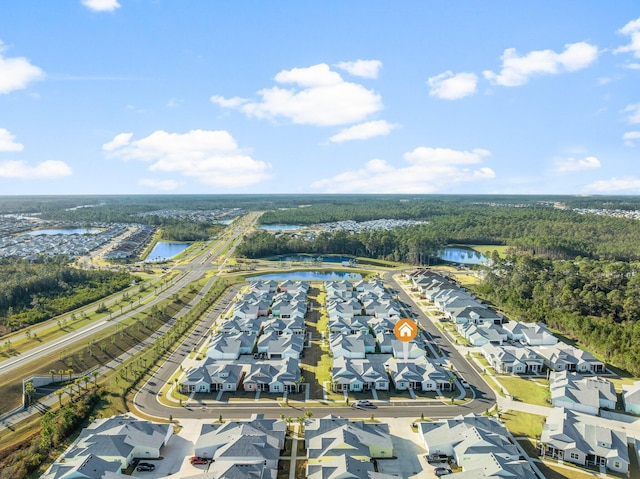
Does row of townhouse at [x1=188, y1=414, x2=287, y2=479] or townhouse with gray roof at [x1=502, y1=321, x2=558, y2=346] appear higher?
townhouse with gray roof at [x1=502, y1=321, x2=558, y2=346]

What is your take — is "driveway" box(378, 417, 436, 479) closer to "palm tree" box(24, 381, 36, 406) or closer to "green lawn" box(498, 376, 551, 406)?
"green lawn" box(498, 376, 551, 406)

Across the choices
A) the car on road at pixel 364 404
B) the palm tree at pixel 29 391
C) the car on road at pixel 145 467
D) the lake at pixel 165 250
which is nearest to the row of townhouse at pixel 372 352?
the car on road at pixel 364 404

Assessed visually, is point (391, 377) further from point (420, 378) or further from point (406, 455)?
point (406, 455)

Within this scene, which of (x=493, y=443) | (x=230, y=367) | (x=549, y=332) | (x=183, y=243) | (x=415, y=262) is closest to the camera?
(x=493, y=443)

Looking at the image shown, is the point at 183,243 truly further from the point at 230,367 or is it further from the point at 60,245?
the point at 230,367

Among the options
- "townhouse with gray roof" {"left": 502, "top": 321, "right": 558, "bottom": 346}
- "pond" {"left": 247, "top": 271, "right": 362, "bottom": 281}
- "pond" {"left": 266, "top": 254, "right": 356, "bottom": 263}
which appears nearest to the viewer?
"townhouse with gray roof" {"left": 502, "top": 321, "right": 558, "bottom": 346}

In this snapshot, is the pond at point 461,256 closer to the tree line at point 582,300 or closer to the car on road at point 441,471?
the tree line at point 582,300

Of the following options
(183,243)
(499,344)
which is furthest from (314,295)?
(183,243)

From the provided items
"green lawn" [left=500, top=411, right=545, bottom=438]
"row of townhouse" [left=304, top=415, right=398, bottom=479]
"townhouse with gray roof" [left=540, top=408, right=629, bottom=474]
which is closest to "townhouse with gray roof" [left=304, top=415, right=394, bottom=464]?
"row of townhouse" [left=304, top=415, right=398, bottom=479]
